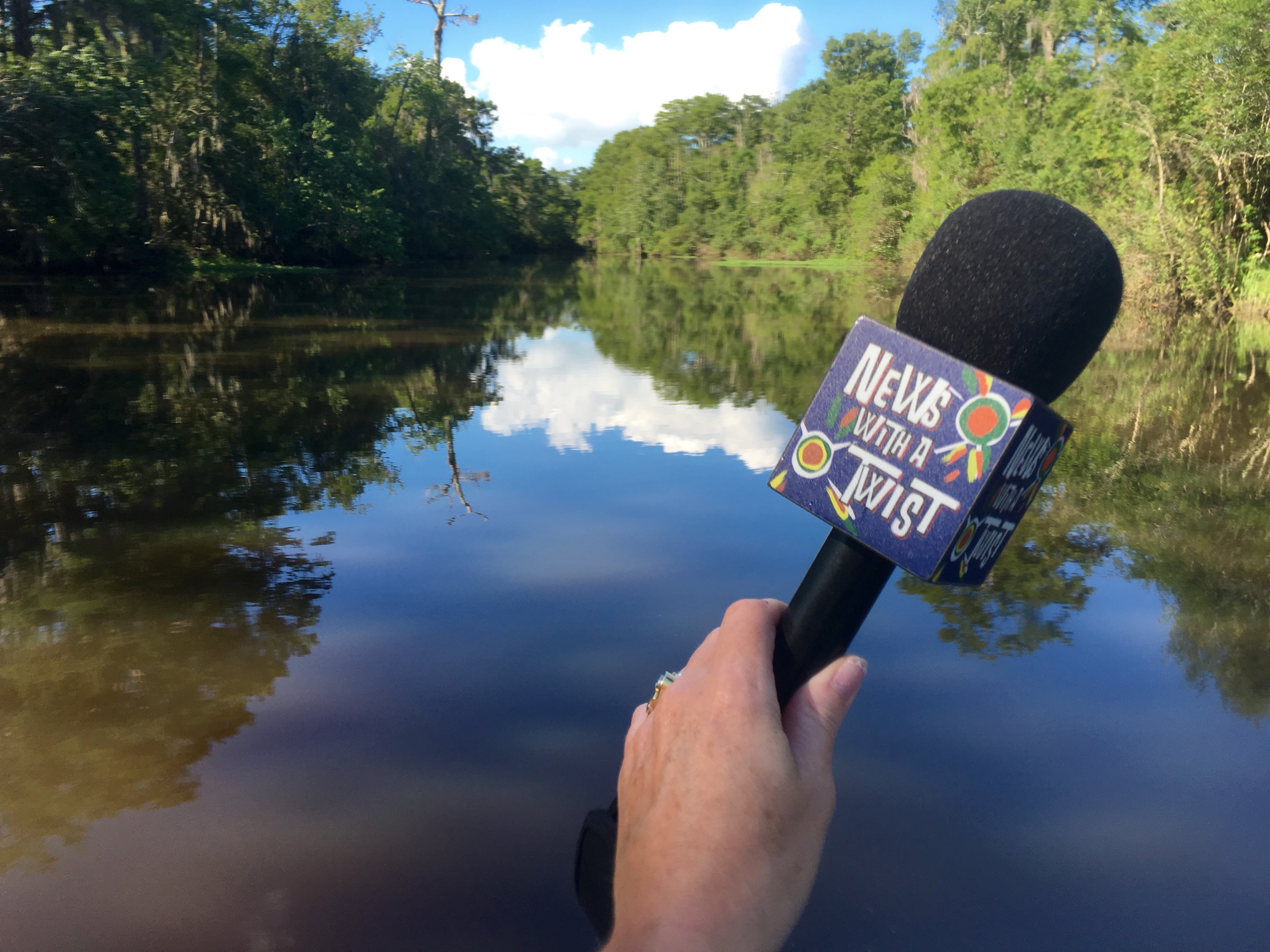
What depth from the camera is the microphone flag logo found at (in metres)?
0.90

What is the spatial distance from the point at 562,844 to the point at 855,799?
856mm

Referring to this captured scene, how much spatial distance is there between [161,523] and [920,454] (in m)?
4.84

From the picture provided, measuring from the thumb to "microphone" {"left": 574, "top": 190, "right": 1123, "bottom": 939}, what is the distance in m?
0.02

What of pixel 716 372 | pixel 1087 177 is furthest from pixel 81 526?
pixel 1087 177

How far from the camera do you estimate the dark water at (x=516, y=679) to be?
2.21m

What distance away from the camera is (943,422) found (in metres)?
0.92

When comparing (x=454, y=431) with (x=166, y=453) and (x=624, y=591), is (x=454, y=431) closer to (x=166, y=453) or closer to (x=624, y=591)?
(x=166, y=453)

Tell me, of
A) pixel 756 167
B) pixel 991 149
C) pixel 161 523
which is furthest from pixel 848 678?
pixel 756 167

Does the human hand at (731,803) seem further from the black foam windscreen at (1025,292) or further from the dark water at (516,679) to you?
the dark water at (516,679)

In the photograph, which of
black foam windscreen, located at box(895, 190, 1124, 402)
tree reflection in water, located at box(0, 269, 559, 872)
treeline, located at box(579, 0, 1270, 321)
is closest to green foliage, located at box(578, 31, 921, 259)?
treeline, located at box(579, 0, 1270, 321)

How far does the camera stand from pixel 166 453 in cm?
626

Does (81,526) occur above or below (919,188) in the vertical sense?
below

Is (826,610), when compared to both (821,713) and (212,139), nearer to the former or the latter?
(821,713)

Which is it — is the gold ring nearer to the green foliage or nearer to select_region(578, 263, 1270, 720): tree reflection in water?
select_region(578, 263, 1270, 720): tree reflection in water
